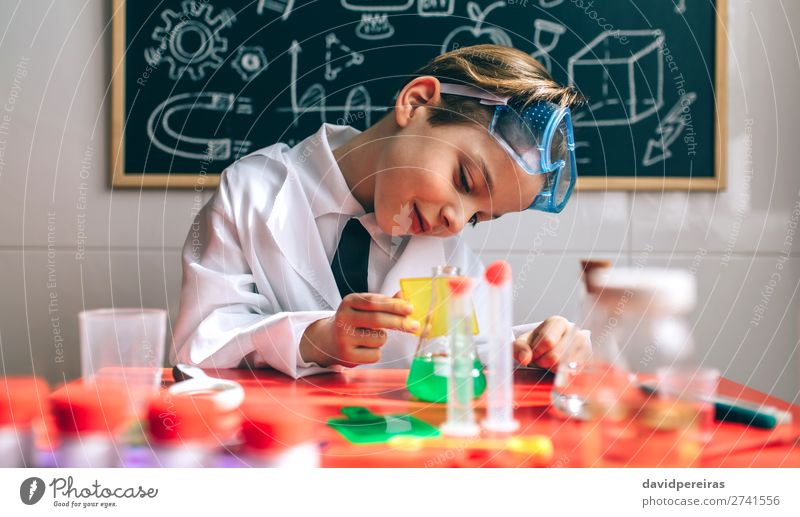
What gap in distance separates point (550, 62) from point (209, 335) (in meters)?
0.50

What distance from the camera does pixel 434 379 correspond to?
0.47 meters

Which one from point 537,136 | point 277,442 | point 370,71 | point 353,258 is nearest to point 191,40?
point 370,71

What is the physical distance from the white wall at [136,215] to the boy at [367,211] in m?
0.10

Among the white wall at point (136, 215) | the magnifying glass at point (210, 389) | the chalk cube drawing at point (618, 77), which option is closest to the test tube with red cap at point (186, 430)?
the magnifying glass at point (210, 389)

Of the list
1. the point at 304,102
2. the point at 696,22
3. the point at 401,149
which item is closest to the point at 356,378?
the point at 401,149

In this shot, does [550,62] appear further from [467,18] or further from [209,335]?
[209,335]

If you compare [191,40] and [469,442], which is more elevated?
[191,40]

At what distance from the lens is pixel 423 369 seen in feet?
1.59

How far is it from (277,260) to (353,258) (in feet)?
0.30

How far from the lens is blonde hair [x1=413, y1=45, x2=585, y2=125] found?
64 cm

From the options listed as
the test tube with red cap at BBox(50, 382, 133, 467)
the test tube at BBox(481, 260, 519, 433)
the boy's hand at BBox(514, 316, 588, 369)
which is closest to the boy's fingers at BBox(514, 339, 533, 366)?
the boy's hand at BBox(514, 316, 588, 369)

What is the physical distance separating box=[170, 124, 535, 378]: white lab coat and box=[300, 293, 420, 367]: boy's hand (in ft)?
0.04

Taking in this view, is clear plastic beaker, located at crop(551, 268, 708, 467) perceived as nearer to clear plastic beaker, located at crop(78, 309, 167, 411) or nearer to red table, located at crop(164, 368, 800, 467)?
red table, located at crop(164, 368, 800, 467)
